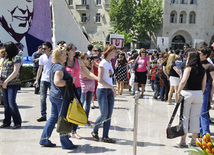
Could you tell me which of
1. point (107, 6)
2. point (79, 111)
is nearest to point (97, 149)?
point (79, 111)

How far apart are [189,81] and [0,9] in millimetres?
12315

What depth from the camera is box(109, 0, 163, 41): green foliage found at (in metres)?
40.6

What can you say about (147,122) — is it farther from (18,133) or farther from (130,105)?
(18,133)

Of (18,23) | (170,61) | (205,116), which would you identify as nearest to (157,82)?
(170,61)

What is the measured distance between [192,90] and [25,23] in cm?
1218

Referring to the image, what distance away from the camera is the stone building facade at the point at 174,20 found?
4416 cm

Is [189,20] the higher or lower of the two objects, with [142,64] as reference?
higher

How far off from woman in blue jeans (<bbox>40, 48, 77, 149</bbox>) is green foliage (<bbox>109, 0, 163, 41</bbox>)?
3672 centimetres

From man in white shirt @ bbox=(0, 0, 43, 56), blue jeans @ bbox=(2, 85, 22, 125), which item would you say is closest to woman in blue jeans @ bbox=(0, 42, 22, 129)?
blue jeans @ bbox=(2, 85, 22, 125)

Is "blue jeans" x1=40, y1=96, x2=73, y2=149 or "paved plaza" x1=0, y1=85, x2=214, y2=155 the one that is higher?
"blue jeans" x1=40, y1=96, x2=73, y2=149

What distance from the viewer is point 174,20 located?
44.7m

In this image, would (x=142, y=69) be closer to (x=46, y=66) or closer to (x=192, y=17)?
(x=46, y=66)

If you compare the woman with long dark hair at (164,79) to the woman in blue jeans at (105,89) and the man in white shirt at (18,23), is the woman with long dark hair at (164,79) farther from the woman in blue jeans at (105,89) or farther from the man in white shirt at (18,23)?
the man in white shirt at (18,23)

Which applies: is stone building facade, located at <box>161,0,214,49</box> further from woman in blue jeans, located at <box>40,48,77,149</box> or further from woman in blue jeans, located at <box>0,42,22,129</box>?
woman in blue jeans, located at <box>40,48,77,149</box>
